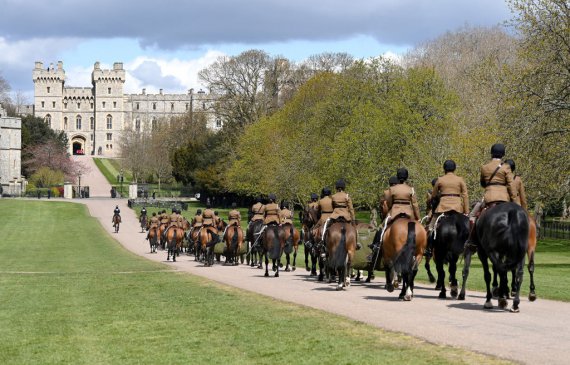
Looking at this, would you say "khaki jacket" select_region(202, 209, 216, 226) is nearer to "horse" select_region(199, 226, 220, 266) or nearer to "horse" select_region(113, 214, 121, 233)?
"horse" select_region(199, 226, 220, 266)

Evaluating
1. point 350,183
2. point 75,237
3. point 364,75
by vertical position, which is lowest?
point 75,237

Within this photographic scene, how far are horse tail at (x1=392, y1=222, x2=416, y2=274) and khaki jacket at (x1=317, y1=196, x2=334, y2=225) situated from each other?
599 centimetres

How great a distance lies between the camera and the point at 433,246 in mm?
17828

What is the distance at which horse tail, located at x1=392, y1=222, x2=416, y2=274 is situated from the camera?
16.5 m

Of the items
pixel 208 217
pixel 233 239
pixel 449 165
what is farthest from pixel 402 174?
pixel 208 217

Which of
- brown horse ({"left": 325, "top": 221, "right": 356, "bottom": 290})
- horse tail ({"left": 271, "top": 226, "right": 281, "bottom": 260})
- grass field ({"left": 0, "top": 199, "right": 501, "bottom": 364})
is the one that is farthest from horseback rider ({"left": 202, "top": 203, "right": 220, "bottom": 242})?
brown horse ({"left": 325, "top": 221, "right": 356, "bottom": 290})

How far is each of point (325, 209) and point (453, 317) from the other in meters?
9.18

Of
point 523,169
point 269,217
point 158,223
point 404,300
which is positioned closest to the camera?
point 404,300

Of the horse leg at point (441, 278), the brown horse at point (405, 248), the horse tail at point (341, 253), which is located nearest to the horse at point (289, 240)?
the horse tail at point (341, 253)

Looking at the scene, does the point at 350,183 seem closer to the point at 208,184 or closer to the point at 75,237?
the point at 75,237

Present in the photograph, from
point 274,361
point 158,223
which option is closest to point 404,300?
point 274,361

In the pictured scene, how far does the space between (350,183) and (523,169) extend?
72.1 ft

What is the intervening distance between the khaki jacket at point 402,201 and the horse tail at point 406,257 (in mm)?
716

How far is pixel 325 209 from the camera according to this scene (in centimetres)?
2278
